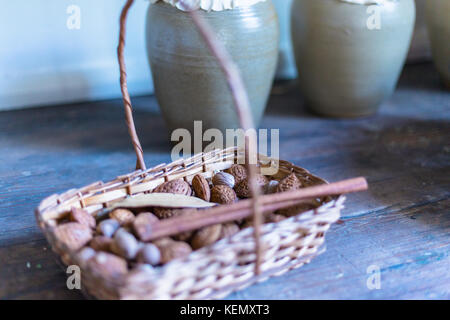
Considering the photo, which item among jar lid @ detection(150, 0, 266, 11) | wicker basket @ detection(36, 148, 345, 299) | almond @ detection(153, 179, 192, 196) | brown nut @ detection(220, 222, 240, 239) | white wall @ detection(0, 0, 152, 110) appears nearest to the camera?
wicker basket @ detection(36, 148, 345, 299)

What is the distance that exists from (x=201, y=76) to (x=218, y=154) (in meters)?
0.29

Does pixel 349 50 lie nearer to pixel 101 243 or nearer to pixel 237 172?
Answer: pixel 237 172

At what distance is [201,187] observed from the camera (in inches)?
32.8

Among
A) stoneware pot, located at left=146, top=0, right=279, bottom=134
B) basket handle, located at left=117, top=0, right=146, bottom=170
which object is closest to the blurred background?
stoneware pot, located at left=146, top=0, right=279, bottom=134

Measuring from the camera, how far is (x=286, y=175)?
0.89 m

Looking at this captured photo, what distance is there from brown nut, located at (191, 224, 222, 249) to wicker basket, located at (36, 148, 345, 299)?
0.05m

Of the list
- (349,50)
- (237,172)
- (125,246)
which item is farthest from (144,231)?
(349,50)

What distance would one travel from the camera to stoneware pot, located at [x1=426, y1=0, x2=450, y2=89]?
4.88 feet

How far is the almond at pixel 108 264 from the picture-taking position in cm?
60

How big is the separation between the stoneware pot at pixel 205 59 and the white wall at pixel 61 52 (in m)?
0.38

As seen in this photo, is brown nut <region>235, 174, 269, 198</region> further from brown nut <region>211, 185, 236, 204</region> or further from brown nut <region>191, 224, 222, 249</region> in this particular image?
brown nut <region>191, 224, 222, 249</region>

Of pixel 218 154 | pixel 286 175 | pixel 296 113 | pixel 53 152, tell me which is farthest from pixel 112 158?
pixel 296 113

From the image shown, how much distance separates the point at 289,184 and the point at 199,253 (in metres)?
0.25

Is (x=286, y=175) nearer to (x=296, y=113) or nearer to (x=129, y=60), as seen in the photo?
(x=296, y=113)
